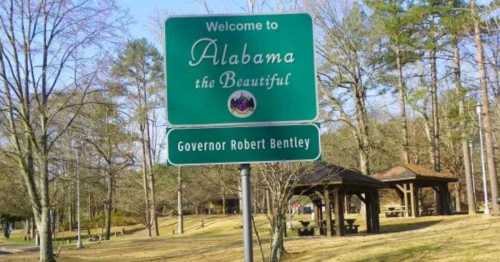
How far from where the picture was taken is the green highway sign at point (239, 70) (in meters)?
3.25

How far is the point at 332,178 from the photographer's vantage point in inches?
Result: 811

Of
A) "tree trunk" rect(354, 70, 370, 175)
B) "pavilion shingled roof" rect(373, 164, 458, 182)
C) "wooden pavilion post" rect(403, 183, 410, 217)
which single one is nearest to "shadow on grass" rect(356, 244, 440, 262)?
"pavilion shingled roof" rect(373, 164, 458, 182)

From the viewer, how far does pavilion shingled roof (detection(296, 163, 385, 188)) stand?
18.6 metres

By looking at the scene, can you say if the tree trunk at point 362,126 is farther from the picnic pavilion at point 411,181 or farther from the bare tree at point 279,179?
the bare tree at point 279,179

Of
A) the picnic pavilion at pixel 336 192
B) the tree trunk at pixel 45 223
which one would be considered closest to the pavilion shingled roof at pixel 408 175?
the picnic pavilion at pixel 336 192

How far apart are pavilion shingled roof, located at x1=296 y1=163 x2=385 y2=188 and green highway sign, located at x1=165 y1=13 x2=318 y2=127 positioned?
13.4 metres

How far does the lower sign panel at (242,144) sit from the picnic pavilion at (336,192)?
1528cm

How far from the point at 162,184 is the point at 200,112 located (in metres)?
49.0

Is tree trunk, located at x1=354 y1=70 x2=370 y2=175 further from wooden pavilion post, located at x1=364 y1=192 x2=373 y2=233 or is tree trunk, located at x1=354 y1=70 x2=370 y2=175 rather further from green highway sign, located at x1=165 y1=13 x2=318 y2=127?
green highway sign, located at x1=165 y1=13 x2=318 y2=127

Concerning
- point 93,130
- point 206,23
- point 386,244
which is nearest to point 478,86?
point 386,244

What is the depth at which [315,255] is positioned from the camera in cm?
1579

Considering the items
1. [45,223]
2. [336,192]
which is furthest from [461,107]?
[45,223]

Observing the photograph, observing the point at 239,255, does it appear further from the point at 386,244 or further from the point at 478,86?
the point at 478,86

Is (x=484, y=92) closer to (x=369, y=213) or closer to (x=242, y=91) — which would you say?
(x=369, y=213)
